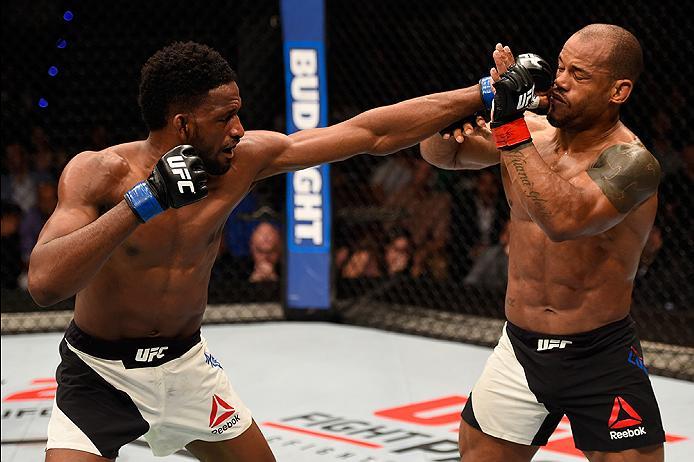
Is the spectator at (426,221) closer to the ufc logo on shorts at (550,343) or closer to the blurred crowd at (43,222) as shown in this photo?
the blurred crowd at (43,222)

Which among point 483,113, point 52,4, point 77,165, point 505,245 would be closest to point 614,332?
point 483,113

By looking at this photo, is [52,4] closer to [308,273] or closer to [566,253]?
[308,273]

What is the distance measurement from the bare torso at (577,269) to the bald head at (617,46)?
0.45ft

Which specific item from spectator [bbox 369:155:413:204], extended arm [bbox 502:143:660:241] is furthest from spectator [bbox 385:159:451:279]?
extended arm [bbox 502:143:660:241]

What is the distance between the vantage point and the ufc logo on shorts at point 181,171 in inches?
78.3

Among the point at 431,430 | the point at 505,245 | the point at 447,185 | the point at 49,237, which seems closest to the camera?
the point at 49,237

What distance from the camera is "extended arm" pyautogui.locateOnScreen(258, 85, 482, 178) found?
246 centimetres

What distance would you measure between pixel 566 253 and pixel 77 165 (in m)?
1.13

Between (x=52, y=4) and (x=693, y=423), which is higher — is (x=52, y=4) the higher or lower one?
the higher one

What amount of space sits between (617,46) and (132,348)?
1.33 metres

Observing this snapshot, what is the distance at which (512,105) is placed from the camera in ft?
7.13

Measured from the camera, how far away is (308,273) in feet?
18.0

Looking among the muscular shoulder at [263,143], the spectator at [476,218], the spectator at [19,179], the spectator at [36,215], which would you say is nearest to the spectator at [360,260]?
the spectator at [476,218]

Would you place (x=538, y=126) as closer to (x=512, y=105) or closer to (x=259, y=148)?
(x=512, y=105)
